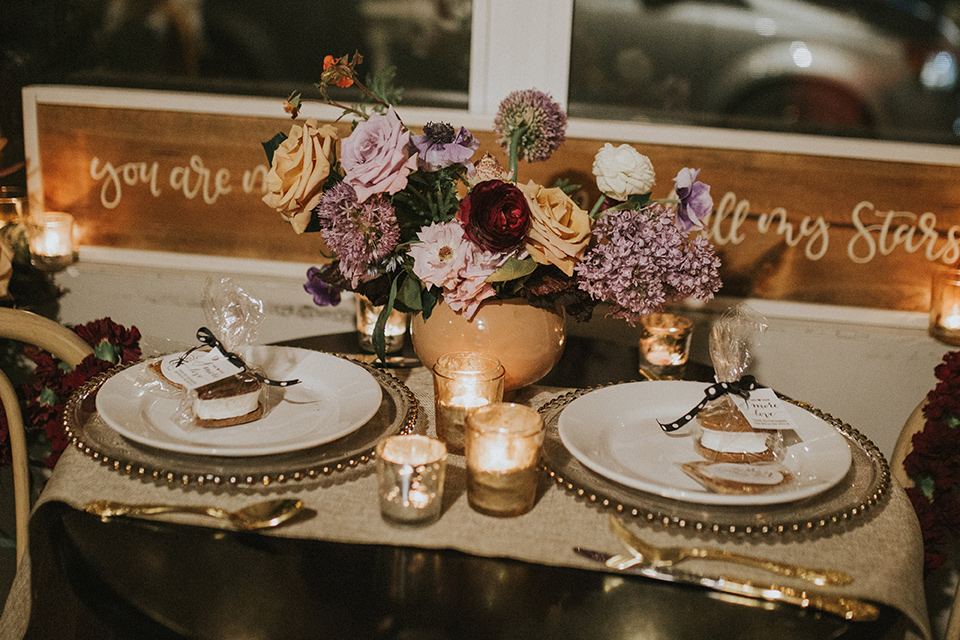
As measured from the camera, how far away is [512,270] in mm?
1070

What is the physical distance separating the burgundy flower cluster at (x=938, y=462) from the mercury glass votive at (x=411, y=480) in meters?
1.06

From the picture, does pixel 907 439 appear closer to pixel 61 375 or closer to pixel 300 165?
pixel 300 165

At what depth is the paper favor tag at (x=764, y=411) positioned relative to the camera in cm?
100

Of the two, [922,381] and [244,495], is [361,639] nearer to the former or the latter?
[244,495]

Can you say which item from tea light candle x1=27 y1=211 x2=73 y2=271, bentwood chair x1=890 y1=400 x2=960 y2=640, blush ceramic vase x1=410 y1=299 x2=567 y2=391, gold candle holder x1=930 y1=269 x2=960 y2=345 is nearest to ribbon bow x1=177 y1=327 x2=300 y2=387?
blush ceramic vase x1=410 y1=299 x2=567 y2=391

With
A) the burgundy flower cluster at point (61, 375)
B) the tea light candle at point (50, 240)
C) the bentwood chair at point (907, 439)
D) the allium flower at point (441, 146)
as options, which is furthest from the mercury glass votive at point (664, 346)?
the tea light candle at point (50, 240)

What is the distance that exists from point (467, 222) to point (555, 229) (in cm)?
12

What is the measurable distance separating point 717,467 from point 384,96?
720mm

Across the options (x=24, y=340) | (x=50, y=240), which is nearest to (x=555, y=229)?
(x=24, y=340)

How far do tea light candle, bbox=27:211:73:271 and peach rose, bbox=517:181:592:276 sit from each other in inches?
65.2

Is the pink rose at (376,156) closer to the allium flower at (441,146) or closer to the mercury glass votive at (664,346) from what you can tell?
the allium flower at (441,146)

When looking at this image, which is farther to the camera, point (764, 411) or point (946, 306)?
point (946, 306)

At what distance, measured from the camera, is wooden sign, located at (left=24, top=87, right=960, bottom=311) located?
1.90 m

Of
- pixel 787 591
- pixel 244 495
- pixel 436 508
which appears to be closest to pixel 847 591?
pixel 787 591
